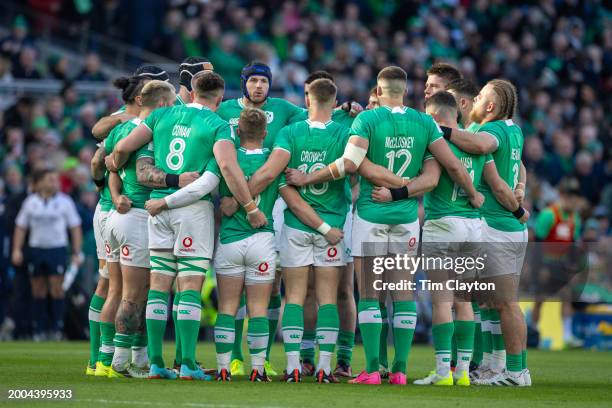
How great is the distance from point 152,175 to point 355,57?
51.5ft

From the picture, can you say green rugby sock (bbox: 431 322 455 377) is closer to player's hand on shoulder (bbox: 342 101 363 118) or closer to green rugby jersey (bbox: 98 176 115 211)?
player's hand on shoulder (bbox: 342 101 363 118)

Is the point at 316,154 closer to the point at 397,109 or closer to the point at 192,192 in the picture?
the point at 397,109

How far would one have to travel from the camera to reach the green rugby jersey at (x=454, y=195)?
1127 centimetres

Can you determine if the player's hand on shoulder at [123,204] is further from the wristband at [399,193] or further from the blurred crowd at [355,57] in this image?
the blurred crowd at [355,57]

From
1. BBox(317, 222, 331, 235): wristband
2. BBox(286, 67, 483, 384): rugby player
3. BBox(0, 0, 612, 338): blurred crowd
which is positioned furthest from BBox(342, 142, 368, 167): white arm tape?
BBox(0, 0, 612, 338): blurred crowd

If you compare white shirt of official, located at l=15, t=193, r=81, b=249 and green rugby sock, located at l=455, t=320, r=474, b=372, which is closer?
green rugby sock, located at l=455, t=320, r=474, b=372

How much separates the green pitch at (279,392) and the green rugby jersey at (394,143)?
148 centimetres

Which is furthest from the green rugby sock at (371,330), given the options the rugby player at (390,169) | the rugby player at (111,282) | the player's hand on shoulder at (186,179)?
the rugby player at (111,282)

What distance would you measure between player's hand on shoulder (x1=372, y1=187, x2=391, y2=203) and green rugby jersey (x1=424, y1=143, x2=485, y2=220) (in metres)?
0.61

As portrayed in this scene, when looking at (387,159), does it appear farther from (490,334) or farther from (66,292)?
(66,292)

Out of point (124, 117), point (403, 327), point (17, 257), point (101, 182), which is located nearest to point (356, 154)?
point (403, 327)

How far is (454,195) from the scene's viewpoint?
11.3 meters

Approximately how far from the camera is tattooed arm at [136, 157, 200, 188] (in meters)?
10.9

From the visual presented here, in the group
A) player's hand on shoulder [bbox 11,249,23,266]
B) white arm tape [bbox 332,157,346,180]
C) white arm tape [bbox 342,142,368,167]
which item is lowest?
player's hand on shoulder [bbox 11,249,23,266]
